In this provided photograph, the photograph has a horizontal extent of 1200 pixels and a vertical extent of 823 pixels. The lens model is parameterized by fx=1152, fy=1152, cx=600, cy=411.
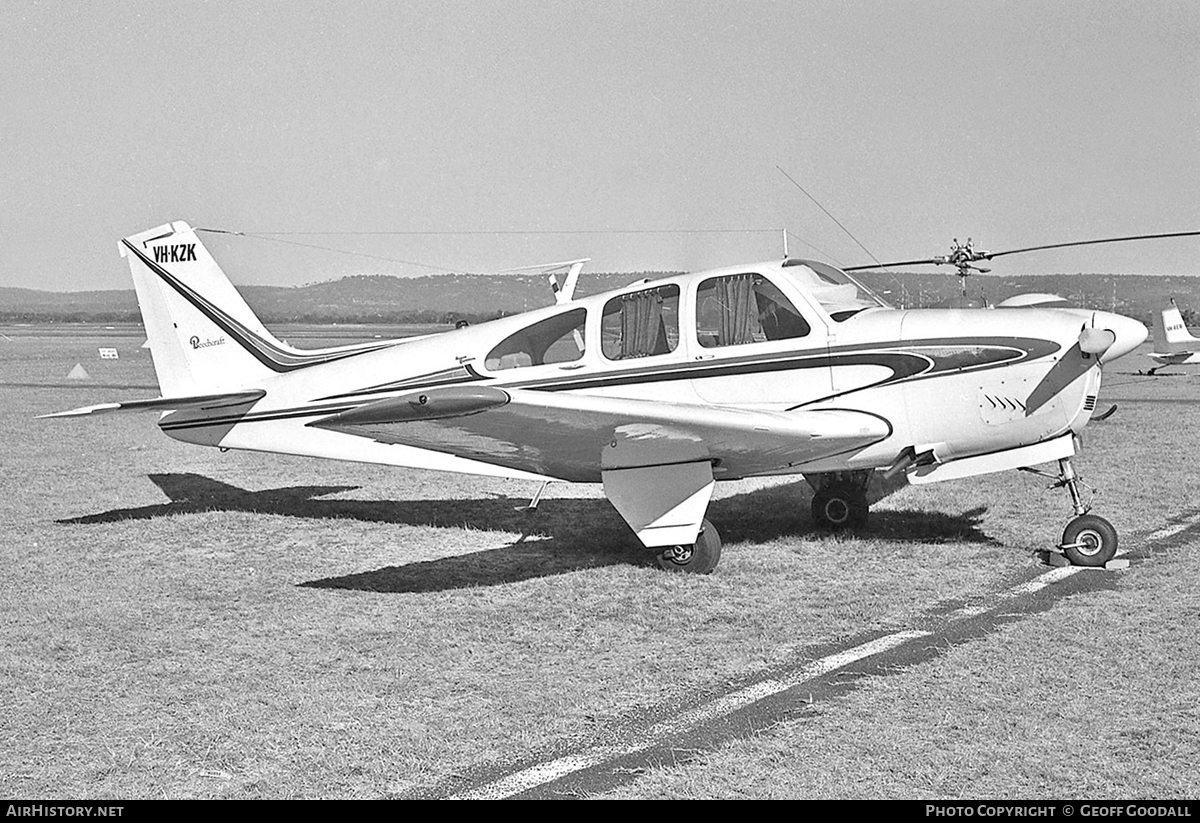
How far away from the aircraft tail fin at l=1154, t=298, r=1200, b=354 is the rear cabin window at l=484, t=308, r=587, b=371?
26.2m

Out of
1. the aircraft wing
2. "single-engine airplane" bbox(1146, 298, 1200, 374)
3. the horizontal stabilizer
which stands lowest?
"single-engine airplane" bbox(1146, 298, 1200, 374)

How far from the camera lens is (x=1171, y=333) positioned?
30516mm

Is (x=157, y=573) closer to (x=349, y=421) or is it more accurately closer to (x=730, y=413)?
(x=349, y=421)

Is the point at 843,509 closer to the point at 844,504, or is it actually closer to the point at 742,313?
the point at 844,504

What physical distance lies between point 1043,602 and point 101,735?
5373mm

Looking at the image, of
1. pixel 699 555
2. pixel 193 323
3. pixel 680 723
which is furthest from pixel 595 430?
pixel 193 323

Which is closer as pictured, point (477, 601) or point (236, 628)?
point (236, 628)

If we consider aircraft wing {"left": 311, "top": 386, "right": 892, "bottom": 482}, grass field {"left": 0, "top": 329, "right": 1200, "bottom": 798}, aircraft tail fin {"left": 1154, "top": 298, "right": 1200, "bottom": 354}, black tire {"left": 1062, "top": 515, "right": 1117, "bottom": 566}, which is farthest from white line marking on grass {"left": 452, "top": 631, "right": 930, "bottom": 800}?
aircraft tail fin {"left": 1154, "top": 298, "right": 1200, "bottom": 354}

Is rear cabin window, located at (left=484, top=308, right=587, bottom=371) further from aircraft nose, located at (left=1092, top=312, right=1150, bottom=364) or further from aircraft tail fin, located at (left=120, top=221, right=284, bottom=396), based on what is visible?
aircraft nose, located at (left=1092, top=312, right=1150, bottom=364)

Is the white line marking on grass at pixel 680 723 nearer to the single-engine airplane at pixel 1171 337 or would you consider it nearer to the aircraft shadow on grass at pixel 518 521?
the aircraft shadow on grass at pixel 518 521

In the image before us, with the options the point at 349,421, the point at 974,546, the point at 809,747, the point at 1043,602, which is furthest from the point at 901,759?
the point at 974,546

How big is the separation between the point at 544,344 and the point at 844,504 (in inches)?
116

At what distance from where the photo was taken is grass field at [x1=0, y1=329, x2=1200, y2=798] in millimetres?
4578
